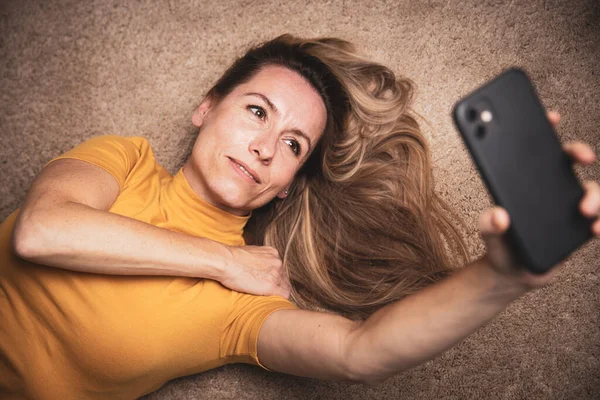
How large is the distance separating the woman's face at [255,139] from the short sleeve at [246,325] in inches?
10.1

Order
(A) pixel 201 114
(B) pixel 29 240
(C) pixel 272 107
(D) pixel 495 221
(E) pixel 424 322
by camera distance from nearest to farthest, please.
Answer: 1. (D) pixel 495 221
2. (E) pixel 424 322
3. (B) pixel 29 240
4. (C) pixel 272 107
5. (A) pixel 201 114

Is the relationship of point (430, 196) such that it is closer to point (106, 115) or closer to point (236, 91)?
point (236, 91)

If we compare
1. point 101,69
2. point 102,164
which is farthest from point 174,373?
point 101,69

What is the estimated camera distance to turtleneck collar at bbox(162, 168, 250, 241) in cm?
125

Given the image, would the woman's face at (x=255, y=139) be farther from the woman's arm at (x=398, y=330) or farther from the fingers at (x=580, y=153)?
the fingers at (x=580, y=153)

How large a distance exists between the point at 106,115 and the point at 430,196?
108 centimetres

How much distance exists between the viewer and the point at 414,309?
75 centimetres

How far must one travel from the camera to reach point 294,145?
1.26 meters

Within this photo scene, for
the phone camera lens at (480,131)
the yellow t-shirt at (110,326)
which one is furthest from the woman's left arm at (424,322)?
the yellow t-shirt at (110,326)

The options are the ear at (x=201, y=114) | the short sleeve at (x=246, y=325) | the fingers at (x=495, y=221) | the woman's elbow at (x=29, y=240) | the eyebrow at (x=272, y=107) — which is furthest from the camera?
the ear at (x=201, y=114)

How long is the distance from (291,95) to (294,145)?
135 millimetres

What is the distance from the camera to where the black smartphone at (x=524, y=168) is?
0.66 m

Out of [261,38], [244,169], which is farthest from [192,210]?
[261,38]

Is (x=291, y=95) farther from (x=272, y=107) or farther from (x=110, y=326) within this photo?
(x=110, y=326)
